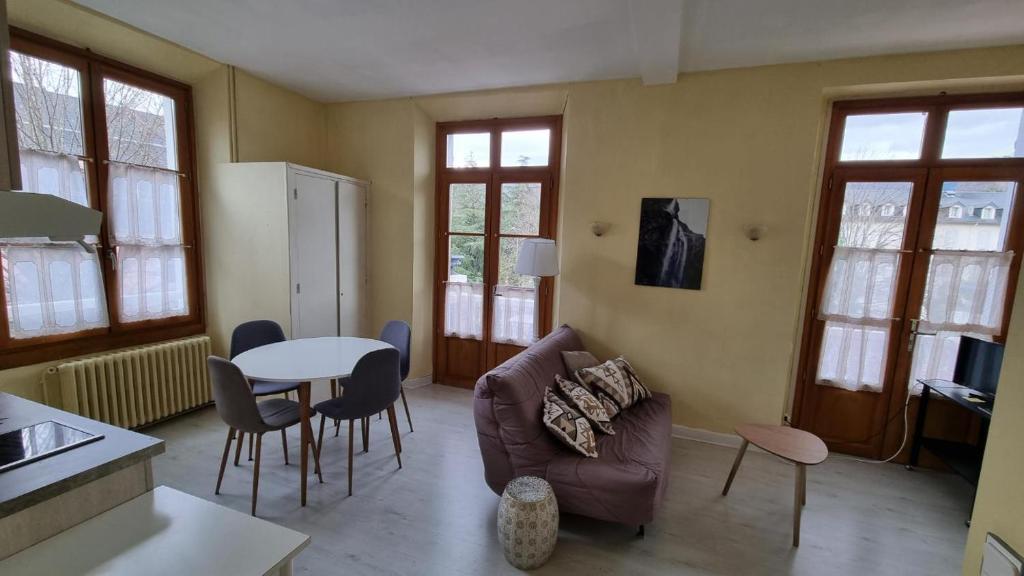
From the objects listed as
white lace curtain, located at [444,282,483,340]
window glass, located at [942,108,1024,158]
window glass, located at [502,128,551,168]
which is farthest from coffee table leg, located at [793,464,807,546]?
window glass, located at [502,128,551,168]

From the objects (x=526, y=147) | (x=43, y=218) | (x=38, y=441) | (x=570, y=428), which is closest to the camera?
(x=43, y=218)

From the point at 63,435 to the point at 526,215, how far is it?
11.2 ft

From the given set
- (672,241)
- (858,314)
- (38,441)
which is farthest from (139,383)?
(858,314)

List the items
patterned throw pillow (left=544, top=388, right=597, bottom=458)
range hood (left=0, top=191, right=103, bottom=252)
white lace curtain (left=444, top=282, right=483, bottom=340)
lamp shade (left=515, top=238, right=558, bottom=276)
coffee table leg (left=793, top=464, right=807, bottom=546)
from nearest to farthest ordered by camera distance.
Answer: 1. range hood (left=0, top=191, right=103, bottom=252)
2. coffee table leg (left=793, top=464, right=807, bottom=546)
3. patterned throw pillow (left=544, top=388, right=597, bottom=458)
4. lamp shade (left=515, top=238, right=558, bottom=276)
5. white lace curtain (left=444, top=282, right=483, bottom=340)

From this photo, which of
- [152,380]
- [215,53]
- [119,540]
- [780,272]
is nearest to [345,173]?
[215,53]

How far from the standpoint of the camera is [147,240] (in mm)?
3246

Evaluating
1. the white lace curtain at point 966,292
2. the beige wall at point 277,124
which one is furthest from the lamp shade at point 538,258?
the white lace curtain at point 966,292

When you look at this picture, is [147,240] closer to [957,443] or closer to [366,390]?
[366,390]

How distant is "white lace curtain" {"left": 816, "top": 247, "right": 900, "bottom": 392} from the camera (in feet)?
10.1

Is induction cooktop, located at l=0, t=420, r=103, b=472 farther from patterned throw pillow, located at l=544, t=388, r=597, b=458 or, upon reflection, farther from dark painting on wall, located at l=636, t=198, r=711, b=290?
dark painting on wall, located at l=636, t=198, r=711, b=290

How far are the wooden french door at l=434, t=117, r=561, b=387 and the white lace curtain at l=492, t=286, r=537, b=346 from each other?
0.03ft

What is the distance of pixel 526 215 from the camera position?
13.4 ft

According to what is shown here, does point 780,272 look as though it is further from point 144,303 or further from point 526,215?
point 144,303

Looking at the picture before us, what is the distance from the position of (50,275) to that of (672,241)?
4.45 meters
